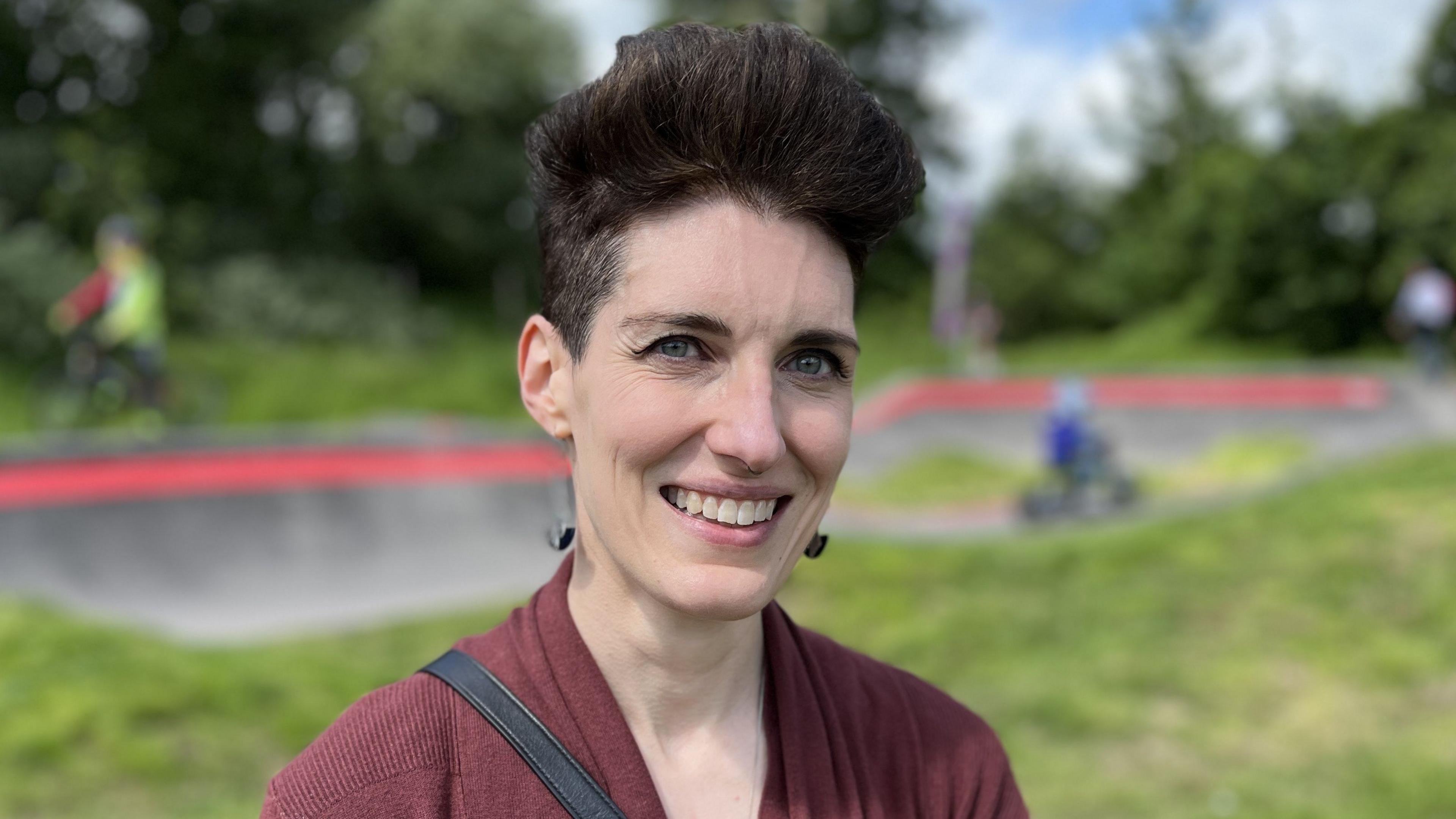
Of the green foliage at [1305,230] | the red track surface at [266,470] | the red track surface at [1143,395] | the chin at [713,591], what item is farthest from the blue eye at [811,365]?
the green foliage at [1305,230]

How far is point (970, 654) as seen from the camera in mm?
7809

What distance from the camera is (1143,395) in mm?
18781

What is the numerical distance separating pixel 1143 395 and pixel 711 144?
730 inches

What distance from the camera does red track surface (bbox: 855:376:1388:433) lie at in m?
17.3

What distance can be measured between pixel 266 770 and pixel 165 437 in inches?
223

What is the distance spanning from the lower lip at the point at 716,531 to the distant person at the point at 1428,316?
18.1m

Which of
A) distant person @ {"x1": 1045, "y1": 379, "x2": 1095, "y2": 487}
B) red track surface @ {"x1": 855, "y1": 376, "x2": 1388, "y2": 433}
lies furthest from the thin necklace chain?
red track surface @ {"x1": 855, "y1": 376, "x2": 1388, "y2": 433}

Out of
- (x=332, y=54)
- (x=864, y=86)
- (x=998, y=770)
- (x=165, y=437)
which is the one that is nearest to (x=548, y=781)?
(x=998, y=770)

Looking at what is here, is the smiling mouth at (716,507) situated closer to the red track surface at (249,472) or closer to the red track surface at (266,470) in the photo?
the red track surface at (266,470)

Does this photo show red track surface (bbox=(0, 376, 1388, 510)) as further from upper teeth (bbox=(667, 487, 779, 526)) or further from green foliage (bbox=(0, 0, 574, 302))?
green foliage (bbox=(0, 0, 574, 302))

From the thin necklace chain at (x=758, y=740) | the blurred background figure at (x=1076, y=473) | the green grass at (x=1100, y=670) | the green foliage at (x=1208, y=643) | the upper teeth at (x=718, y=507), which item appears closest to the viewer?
the upper teeth at (x=718, y=507)

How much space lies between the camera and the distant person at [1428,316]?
55.8 ft

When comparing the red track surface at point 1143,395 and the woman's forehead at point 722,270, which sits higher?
the red track surface at point 1143,395

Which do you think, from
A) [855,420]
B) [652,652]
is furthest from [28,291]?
[652,652]
